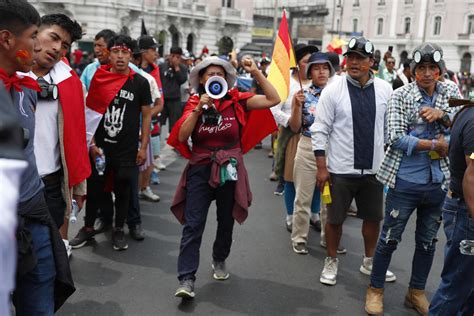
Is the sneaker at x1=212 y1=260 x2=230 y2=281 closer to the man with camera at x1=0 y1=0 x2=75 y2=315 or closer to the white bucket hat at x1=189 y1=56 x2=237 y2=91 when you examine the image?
the white bucket hat at x1=189 y1=56 x2=237 y2=91

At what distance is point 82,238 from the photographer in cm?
502

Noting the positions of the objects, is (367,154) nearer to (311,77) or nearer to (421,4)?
(311,77)

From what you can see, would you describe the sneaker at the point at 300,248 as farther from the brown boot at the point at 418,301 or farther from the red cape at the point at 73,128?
the red cape at the point at 73,128

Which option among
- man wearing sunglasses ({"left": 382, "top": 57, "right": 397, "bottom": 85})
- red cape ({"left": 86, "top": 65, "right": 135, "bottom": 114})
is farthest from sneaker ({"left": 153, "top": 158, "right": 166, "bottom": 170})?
man wearing sunglasses ({"left": 382, "top": 57, "right": 397, "bottom": 85})

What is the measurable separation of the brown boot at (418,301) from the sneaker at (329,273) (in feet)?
2.14

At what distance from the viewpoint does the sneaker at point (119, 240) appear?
493 cm

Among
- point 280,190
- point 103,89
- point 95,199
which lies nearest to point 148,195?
point 95,199

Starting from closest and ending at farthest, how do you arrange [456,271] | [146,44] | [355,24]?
[456,271] < [146,44] < [355,24]

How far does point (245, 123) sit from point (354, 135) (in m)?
0.89

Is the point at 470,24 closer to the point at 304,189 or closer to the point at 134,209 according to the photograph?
the point at 304,189

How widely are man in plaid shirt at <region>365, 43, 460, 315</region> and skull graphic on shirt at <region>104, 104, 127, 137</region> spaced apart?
2.46m

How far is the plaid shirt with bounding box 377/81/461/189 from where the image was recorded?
3.60 metres

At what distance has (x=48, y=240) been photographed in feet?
7.80

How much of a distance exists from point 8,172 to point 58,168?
101 inches
